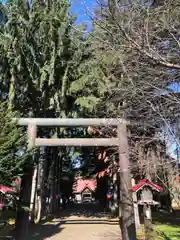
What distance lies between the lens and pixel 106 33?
13.4 feet

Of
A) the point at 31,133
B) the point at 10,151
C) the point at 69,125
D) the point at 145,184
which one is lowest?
the point at 145,184

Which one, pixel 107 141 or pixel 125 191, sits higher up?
pixel 107 141

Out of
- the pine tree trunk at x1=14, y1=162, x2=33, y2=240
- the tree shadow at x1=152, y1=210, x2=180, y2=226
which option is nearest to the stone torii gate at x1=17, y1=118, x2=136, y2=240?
the pine tree trunk at x1=14, y1=162, x2=33, y2=240

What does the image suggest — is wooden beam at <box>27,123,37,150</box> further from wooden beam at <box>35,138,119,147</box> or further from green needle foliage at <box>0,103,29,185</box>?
green needle foliage at <box>0,103,29,185</box>

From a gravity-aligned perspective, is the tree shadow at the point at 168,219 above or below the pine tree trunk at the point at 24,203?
below

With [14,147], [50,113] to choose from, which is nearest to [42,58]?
[50,113]

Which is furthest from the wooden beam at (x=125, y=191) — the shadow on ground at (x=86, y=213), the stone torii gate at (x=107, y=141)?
the shadow on ground at (x=86, y=213)

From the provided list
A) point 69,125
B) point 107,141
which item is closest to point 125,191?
point 107,141

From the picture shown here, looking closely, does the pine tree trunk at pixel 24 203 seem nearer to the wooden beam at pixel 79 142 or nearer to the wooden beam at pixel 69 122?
the wooden beam at pixel 79 142

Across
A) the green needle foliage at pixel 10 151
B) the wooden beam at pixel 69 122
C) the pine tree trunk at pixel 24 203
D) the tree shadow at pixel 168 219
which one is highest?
the wooden beam at pixel 69 122

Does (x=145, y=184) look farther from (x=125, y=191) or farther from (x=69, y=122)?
(x=69, y=122)

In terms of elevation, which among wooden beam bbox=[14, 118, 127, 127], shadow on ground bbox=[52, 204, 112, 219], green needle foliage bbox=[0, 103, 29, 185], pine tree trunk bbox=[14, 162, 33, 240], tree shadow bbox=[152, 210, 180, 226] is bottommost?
shadow on ground bbox=[52, 204, 112, 219]

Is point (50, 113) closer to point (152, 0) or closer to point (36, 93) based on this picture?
point (36, 93)

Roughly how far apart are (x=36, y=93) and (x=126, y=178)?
19.0 feet
